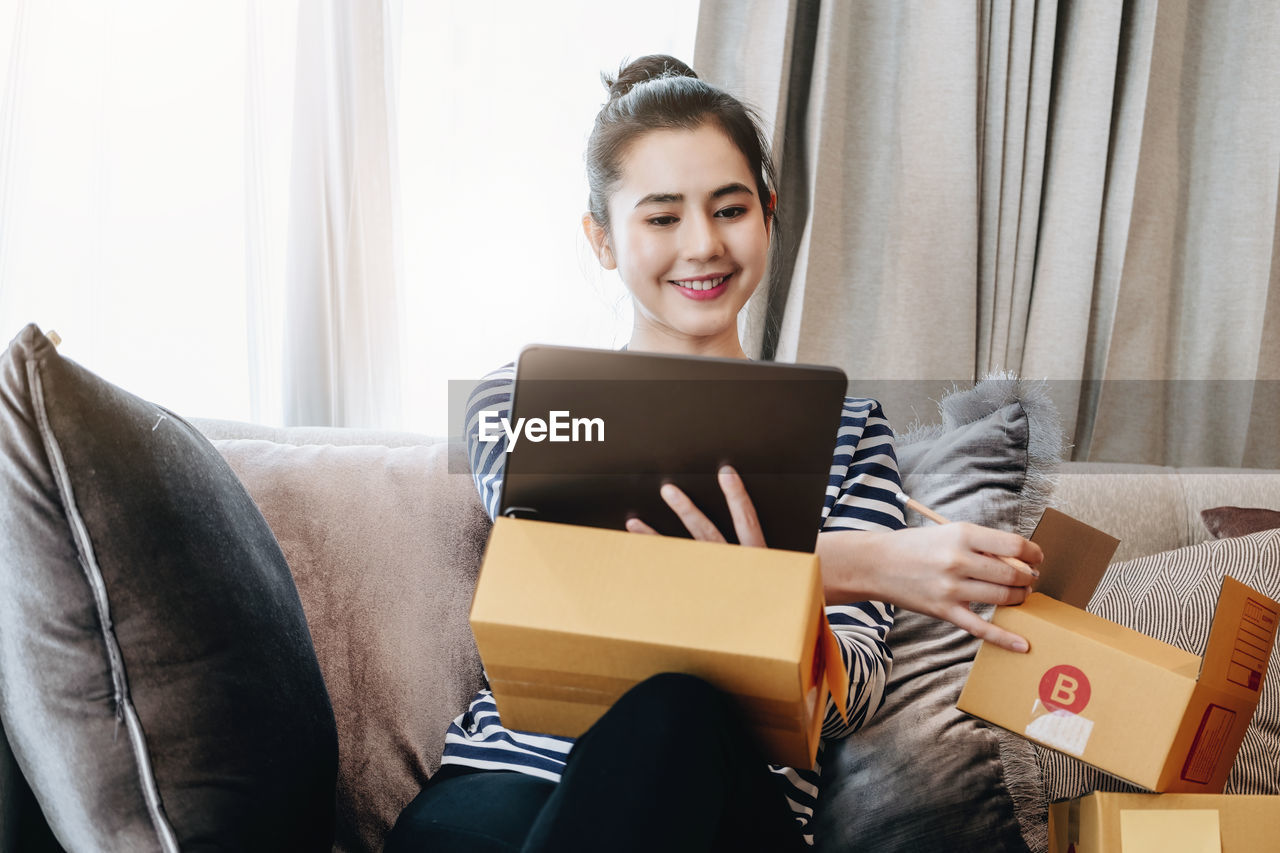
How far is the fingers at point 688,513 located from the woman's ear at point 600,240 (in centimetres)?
64

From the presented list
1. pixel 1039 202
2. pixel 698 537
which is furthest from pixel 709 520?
pixel 1039 202

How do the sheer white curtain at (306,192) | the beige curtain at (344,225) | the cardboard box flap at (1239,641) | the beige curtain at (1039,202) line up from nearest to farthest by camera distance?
the cardboard box flap at (1239,641), the sheer white curtain at (306,192), the beige curtain at (344,225), the beige curtain at (1039,202)

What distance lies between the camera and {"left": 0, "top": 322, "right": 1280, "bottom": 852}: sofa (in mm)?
1048

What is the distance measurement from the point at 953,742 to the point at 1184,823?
261 mm

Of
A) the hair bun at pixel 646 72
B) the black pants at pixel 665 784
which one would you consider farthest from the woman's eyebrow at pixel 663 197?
the black pants at pixel 665 784

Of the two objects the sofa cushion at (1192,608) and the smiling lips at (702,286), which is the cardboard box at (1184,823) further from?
the smiling lips at (702,286)

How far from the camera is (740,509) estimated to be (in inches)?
30.3

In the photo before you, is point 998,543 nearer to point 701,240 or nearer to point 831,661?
point 831,661

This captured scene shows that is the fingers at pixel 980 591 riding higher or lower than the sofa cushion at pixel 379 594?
higher

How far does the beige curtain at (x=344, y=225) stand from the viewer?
5.34 ft

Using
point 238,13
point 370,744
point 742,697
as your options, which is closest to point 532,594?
point 742,697

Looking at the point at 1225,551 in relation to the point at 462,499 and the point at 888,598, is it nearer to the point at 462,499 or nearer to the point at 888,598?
the point at 888,598

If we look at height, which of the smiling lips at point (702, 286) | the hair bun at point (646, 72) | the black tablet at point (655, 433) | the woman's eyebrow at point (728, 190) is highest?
the hair bun at point (646, 72)

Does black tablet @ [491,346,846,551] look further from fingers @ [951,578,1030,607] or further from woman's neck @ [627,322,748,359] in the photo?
woman's neck @ [627,322,748,359]
